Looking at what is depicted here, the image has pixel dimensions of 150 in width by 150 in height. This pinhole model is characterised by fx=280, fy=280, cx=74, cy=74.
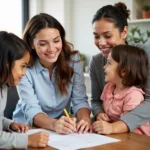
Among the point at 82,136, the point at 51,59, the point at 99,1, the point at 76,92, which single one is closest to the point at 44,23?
the point at 51,59

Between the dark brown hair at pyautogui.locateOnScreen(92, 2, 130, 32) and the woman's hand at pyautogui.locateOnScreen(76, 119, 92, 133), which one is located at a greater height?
the dark brown hair at pyautogui.locateOnScreen(92, 2, 130, 32)

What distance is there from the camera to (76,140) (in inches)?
42.7

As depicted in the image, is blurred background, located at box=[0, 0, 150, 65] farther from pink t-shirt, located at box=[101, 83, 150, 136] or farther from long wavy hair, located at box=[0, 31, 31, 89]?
long wavy hair, located at box=[0, 31, 31, 89]

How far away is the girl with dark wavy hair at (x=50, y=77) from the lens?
152 centimetres

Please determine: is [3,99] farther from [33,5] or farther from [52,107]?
[33,5]

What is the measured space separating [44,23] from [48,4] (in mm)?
2255

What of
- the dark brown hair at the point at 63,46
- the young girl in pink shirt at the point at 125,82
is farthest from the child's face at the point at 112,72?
the dark brown hair at the point at 63,46

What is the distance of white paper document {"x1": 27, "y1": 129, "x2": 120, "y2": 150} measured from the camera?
101 centimetres

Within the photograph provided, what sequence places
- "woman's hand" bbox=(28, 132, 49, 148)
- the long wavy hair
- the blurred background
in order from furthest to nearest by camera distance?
1. the blurred background
2. the long wavy hair
3. "woman's hand" bbox=(28, 132, 49, 148)

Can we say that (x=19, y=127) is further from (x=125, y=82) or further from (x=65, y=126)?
(x=125, y=82)

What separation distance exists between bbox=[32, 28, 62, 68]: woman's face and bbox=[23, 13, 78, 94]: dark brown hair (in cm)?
3

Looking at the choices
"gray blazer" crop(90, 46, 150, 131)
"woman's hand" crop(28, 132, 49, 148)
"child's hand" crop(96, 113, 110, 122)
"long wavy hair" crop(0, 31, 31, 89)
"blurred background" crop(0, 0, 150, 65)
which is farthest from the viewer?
"blurred background" crop(0, 0, 150, 65)

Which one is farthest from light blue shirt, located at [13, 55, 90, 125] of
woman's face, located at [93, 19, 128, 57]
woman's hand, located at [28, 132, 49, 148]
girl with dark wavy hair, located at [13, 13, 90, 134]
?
woman's hand, located at [28, 132, 49, 148]

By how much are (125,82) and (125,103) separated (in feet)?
0.39
